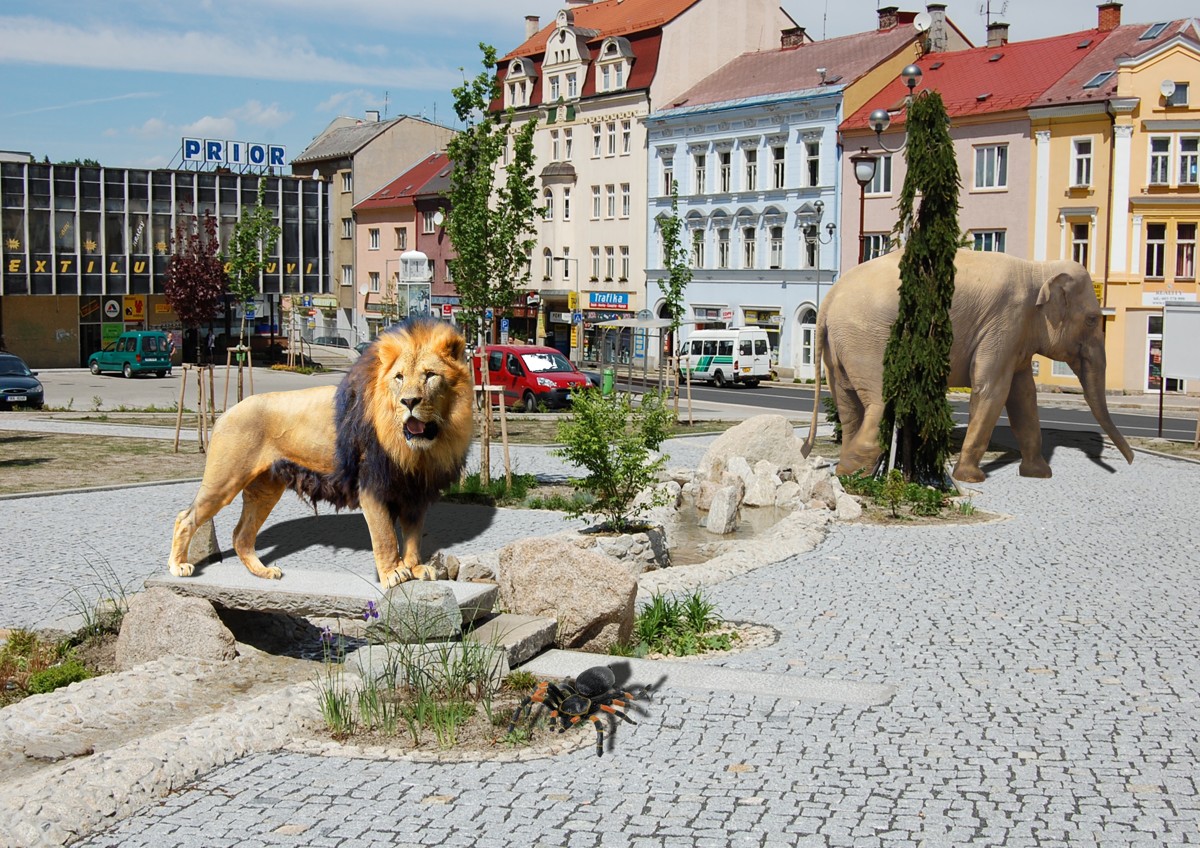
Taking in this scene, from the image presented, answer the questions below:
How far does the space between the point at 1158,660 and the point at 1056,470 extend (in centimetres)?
1088

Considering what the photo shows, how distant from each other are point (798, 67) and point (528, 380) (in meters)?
24.6

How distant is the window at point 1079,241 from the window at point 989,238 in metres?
2.31

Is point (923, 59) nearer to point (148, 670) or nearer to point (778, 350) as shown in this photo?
point (778, 350)

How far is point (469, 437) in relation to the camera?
972cm

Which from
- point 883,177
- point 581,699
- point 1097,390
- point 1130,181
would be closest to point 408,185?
point 883,177

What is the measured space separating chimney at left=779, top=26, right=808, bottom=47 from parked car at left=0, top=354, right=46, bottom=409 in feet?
114

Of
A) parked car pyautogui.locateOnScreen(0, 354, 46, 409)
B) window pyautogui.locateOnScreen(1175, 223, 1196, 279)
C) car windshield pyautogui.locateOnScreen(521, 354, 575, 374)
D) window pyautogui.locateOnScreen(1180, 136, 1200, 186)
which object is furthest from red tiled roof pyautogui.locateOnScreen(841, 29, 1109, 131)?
parked car pyautogui.locateOnScreen(0, 354, 46, 409)

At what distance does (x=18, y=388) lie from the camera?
30938 mm

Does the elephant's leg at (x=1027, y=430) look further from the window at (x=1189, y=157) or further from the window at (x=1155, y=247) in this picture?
the window at (x=1189, y=157)

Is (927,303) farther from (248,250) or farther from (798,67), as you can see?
(248,250)

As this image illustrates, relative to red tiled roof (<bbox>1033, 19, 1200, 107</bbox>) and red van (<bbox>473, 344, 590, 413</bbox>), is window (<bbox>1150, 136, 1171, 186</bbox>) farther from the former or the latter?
red van (<bbox>473, 344, 590, 413</bbox>)

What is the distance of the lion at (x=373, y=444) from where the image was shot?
30.4 ft

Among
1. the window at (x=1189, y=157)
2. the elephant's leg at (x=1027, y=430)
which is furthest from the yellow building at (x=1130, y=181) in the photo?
the elephant's leg at (x=1027, y=430)

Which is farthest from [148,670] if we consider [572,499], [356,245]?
[356,245]
